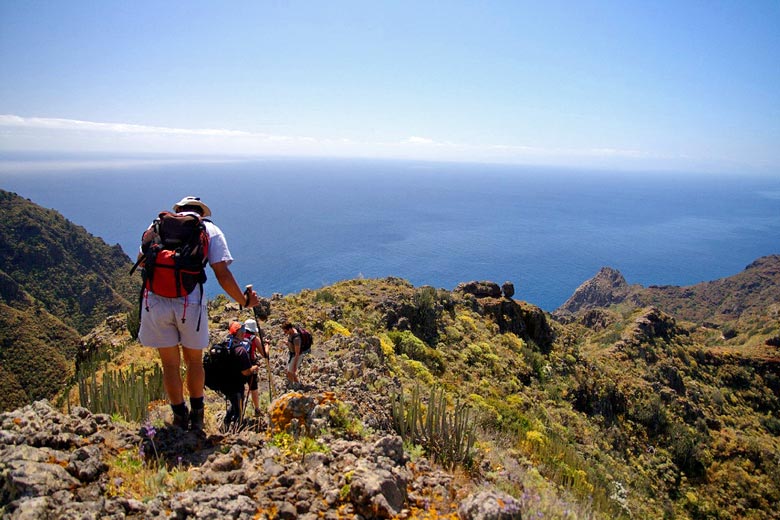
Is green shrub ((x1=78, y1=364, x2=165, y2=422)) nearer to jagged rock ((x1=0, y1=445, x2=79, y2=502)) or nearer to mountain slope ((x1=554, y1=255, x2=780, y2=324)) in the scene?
jagged rock ((x1=0, y1=445, x2=79, y2=502))

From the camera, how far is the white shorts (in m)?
3.86

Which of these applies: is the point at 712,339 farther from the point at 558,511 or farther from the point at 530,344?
the point at 558,511

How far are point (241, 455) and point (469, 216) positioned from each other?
17271 centimetres

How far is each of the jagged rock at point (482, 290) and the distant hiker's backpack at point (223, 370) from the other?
1443 centimetres

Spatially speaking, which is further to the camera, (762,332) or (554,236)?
(554,236)

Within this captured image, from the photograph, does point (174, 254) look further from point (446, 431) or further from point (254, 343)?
point (446, 431)

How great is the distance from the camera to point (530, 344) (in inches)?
635

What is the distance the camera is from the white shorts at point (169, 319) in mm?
3863

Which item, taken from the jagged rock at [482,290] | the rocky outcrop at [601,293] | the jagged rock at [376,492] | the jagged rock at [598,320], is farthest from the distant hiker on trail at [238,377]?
the rocky outcrop at [601,293]

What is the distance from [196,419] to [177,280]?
5.23ft

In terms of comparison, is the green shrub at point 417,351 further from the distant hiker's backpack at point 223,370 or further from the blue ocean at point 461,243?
the blue ocean at point 461,243

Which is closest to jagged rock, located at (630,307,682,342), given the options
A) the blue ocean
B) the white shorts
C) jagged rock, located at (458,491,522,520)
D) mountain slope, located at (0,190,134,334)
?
jagged rock, located at (458,491,522,520)

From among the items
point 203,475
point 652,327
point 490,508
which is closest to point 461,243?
point 652,327

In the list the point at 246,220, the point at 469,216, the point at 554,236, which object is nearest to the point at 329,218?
the point at 246,220
